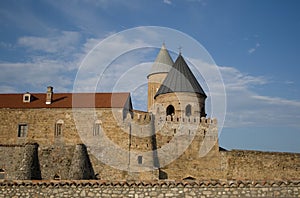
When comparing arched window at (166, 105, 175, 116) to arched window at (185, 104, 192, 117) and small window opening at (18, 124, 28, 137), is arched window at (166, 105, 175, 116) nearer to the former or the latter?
arched window at (185, 104, 192, 117)

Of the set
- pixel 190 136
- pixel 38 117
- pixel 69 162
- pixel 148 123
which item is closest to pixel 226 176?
pixel 190 136

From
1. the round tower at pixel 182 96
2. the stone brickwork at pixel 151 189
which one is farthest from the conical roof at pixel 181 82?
the stone brickwork at pixel 151 189

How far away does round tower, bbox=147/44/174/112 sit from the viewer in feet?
141

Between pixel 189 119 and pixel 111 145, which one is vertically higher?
pixel 189 119

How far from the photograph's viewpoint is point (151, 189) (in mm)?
12000

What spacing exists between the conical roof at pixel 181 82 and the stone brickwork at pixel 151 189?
21.1 metres

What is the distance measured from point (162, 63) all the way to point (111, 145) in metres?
19.2

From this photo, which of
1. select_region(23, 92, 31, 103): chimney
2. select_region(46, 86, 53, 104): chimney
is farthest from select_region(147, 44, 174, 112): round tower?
select_region(23, 92, 31, 103): chimney

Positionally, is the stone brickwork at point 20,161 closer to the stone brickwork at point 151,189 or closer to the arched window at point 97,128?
the arched window at point 97,128

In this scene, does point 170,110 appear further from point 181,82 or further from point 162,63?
point 162,63

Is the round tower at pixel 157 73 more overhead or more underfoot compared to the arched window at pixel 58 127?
more overhead

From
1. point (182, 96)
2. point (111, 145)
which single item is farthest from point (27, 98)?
point (182, 96)

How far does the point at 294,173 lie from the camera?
28.6 metres

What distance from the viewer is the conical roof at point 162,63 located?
43.5 meters
